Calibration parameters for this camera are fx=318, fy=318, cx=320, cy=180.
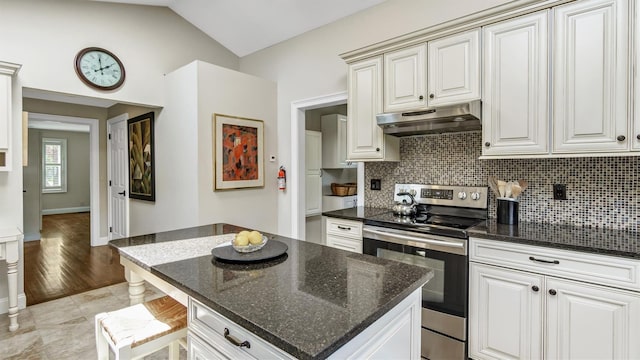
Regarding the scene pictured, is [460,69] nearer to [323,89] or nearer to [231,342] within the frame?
[323,89]

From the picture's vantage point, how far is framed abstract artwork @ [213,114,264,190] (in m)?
3.49

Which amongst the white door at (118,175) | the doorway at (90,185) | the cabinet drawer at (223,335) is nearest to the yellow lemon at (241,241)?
the cabinet drawer at (223,335)

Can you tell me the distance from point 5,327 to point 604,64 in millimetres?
4672

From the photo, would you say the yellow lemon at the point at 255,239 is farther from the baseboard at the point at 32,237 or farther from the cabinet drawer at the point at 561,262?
the baseboard at the point at 32,237

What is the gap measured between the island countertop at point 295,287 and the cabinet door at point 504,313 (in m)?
0.86

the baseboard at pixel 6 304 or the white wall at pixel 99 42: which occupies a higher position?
the white wall at pixel 99 42

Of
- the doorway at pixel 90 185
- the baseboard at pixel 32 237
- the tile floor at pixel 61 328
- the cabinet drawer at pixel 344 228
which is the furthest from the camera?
the baseboard at pixel 32 237

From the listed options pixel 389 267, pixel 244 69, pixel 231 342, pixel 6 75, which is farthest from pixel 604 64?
pixel 6 75

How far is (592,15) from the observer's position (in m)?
1.77

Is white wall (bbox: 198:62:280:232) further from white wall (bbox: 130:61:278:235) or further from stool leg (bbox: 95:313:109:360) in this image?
stool leg (bbox: 95:313:109:360)

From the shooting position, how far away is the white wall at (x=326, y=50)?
270 centimetres

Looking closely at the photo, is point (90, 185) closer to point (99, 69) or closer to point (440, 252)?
point (99, 69)

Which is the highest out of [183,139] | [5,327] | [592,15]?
[592,15]

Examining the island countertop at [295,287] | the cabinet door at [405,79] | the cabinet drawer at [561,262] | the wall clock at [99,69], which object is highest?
the wall clock at [99,69]
